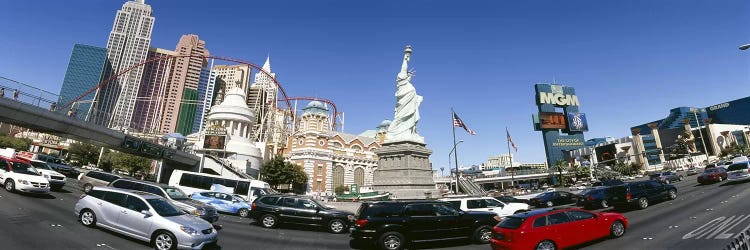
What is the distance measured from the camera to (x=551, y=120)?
12200 centimetres

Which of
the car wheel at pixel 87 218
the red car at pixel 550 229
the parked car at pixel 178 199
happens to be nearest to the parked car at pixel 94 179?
the parked car at pixel 178 199

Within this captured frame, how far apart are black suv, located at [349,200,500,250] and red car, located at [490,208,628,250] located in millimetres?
2035

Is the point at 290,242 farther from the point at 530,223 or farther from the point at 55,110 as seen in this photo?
the point at 55,110

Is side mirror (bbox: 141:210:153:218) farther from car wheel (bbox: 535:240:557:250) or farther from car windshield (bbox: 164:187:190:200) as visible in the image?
car wheel (bbox: 535:240:557:250)

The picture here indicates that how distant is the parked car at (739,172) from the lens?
25.4 meters

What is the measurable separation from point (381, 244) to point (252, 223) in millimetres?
9114

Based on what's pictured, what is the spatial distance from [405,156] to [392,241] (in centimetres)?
2184

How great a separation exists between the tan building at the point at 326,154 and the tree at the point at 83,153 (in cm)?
3608

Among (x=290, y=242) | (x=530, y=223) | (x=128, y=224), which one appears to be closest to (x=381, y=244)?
(x=290, y=242)

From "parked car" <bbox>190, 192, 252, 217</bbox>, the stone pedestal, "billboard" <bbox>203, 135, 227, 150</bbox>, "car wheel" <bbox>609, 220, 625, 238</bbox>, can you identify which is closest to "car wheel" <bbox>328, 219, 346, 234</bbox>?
"parked car" <bbox>190, 192, 252, 217</bbox>

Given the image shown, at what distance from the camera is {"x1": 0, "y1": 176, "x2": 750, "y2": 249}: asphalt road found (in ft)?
33.2

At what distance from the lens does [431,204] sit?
12.5 m

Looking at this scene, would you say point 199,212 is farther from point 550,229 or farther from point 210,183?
point 550,229

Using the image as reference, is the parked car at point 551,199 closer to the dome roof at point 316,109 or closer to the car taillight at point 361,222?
the car taillight at point 361,222
